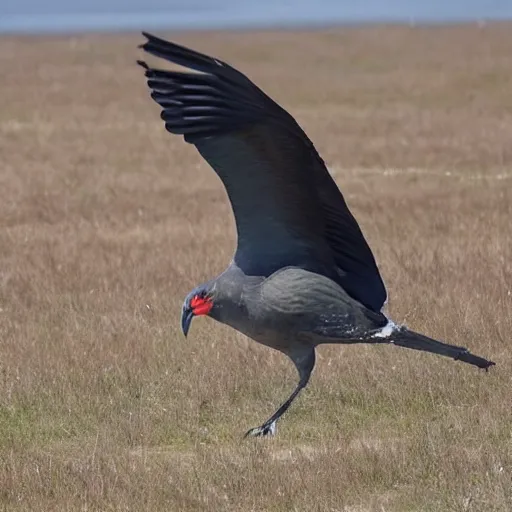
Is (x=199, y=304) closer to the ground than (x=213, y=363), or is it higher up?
higher up

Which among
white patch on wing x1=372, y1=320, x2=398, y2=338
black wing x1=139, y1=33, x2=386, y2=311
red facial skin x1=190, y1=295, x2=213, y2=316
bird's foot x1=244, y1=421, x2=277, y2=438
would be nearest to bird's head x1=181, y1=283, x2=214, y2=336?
red facial skin x1=190, y1=295, x2=213, y2=316

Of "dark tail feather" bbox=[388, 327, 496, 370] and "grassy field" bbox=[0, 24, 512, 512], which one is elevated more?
"dark tail feather" bbox=[388, 327, 496, 370]

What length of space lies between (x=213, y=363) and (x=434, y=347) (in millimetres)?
2416

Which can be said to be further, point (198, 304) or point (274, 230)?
point (274, 230)

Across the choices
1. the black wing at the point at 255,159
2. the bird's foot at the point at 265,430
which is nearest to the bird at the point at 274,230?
the black wing at the point at 255,159

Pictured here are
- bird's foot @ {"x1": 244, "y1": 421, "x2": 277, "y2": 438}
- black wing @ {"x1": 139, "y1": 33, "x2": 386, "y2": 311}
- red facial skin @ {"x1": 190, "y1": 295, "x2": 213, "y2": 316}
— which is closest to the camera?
black wing @ {"x1": 139, "y1": 33, "x2": 386, "y2": 311}

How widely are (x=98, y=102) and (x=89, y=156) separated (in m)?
10.9

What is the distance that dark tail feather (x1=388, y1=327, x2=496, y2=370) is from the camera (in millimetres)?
5691

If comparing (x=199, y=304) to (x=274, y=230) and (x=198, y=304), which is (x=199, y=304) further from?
(x=274, y=230)

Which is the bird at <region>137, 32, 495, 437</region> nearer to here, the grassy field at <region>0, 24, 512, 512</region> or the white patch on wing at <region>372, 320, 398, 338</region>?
the white patch on wing at <region>372, 320, 398, 338</region>

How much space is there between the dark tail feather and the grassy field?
1.68ft

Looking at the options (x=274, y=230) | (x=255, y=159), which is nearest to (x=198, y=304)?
(x=274, y=230)

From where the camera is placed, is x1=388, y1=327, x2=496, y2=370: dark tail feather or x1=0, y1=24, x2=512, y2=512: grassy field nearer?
x1=388, y1=327, x2=496, y2=370: dark tail feather

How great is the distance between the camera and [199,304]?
18.6ft
